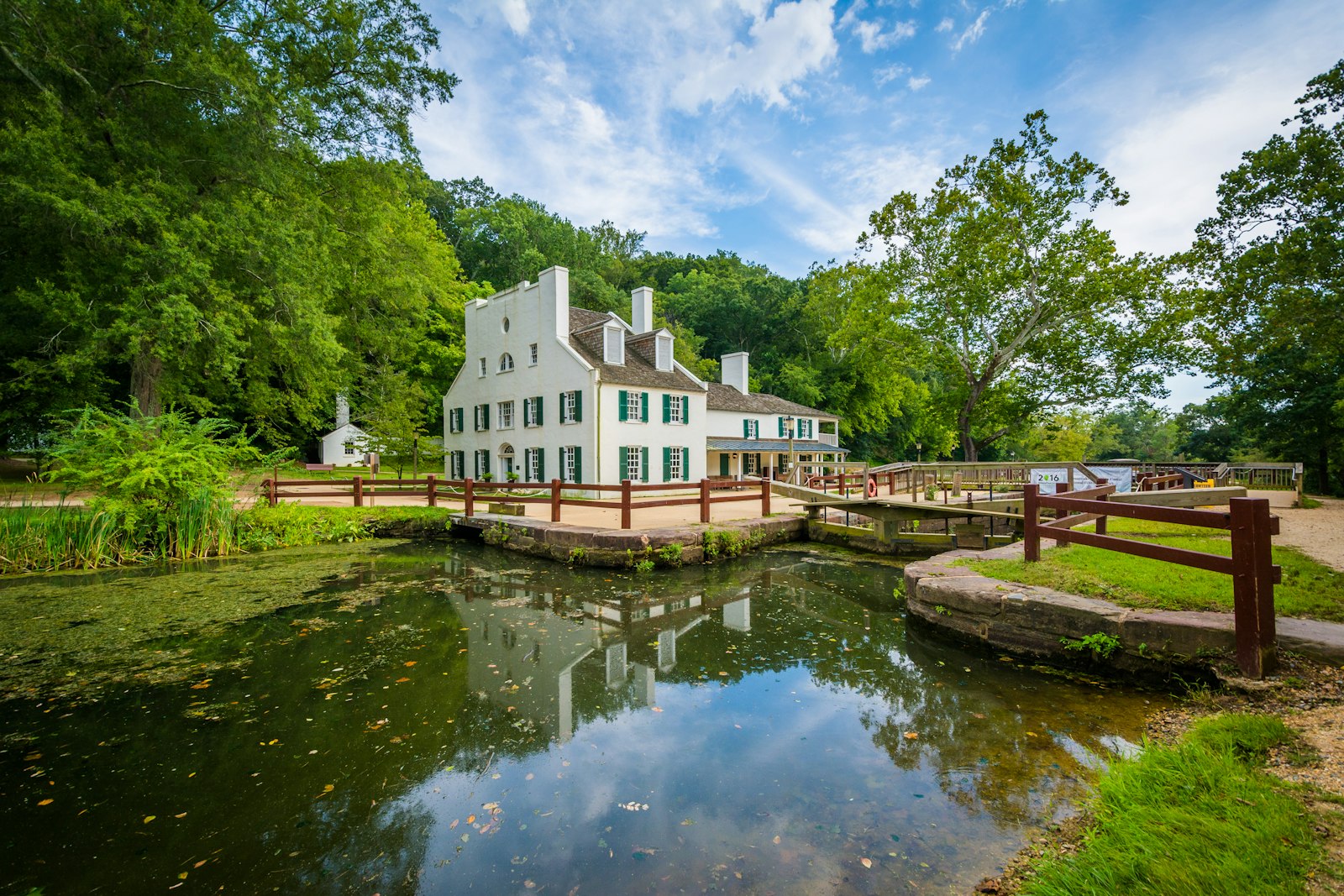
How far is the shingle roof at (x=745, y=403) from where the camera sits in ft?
89.0

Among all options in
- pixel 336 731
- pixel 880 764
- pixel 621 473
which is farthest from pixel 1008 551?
pixel 621 473

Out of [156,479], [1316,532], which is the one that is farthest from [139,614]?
[1316,532]

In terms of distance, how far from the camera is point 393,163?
1697cm

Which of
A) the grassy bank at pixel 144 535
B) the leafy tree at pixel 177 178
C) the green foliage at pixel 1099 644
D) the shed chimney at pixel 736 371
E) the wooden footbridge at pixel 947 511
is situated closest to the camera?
the green foliage at pixel 1099 644

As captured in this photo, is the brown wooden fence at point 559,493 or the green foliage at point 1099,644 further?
the brown wooden fence at point 559,493

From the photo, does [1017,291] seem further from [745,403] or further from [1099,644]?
[1099,644]

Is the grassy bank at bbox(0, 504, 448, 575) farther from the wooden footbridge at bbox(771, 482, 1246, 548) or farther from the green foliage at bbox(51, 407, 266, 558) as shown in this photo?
the wooden footbridge at bbox(771, 482, 1246, 548)

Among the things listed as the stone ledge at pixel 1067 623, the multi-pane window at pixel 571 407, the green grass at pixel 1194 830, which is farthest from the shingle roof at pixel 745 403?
the green grass at pixel 1194 830

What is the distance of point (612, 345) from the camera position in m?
21.2

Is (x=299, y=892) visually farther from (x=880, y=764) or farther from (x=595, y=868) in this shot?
(x=880, y=764)

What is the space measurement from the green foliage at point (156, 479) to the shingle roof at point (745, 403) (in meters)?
19.3

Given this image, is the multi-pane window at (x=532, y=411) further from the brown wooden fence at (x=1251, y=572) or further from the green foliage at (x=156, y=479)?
the brown wooden fence at (x=1251, y=572)

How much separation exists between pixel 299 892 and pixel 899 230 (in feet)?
73.3

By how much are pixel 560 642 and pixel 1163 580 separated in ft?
20.3
